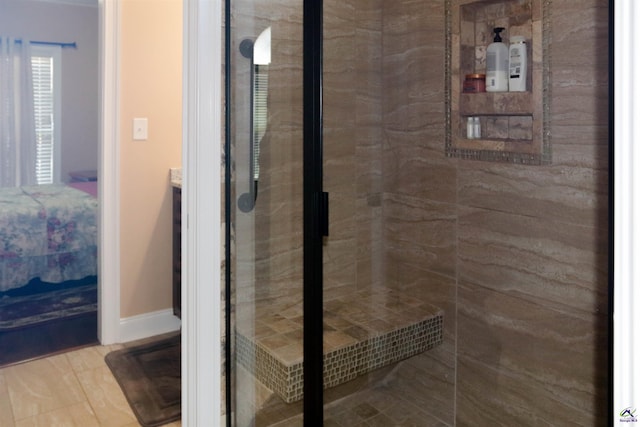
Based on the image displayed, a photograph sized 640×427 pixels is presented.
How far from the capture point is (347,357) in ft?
5.79

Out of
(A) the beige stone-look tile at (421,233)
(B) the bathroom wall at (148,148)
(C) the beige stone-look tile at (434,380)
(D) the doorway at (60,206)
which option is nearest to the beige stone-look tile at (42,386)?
(D) the doorway at (60,206)

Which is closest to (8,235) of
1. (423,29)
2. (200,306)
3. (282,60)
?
(200,306)

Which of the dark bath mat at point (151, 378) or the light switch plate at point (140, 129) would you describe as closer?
the dark bath mat at point (151, 378)

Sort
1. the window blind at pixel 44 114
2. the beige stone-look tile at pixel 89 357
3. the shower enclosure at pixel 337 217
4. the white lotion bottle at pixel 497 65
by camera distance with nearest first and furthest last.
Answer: the shower enclosure at pixel 337 217
the white lotion bottle at pixel 497 65
the beige stone-look tile at pixel 89 357
the window blind at pixel 44 114

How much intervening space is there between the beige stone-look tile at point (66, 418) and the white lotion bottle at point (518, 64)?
2.07 meters

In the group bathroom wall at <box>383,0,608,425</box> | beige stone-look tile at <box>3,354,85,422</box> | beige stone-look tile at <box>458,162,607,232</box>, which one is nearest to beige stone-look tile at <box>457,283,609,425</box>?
bathroom wall at <box>383,0,608,425</box>

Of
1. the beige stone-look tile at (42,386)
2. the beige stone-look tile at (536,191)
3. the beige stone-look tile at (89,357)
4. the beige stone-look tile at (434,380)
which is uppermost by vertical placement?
the beige stone-look tile at (536,191)

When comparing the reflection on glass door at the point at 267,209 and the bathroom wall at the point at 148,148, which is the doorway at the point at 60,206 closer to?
the bathroom wall at the point at 148,148

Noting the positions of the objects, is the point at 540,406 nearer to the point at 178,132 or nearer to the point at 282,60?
the point at 282,60

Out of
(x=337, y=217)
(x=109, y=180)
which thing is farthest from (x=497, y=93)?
(x=109, y=180)

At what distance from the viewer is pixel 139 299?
10.6ft

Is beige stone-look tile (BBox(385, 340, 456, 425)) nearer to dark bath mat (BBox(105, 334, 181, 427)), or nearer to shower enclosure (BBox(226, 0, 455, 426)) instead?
shower enclosure (BBox(226, 0, 455, 426))

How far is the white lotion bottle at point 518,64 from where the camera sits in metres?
1.72

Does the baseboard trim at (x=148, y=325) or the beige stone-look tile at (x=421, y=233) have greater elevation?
the beige stone-look tile at (x=421, y=233)
